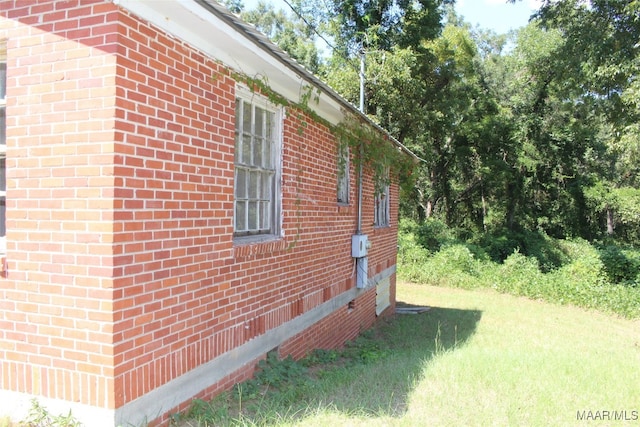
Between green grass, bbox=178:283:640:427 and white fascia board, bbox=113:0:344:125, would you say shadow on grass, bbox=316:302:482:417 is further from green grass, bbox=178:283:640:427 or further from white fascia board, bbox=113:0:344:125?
white fascia board, bbox=113:0:344:125

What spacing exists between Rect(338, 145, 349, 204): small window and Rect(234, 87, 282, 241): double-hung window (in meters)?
2.14

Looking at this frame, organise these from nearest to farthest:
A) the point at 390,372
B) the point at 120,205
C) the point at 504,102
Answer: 1. the point at 120,205
2. the point at 390,372
3. the point at 504,102

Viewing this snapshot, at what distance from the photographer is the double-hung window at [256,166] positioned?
4.55m

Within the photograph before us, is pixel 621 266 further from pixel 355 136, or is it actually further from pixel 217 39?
pixel 217 39

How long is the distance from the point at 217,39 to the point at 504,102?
2755 cm

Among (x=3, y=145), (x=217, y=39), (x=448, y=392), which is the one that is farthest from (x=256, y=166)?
(x=448, y=392)

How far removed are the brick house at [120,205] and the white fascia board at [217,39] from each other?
14 millimetres

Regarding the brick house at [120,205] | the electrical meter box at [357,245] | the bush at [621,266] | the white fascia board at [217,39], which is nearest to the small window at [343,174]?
the electrical meter box at [357,245]

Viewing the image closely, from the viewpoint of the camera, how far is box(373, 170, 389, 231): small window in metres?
9.45

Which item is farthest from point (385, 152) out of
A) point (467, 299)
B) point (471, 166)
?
point (471, 166)

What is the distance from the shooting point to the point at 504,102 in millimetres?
27891

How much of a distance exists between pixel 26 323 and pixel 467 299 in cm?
1415

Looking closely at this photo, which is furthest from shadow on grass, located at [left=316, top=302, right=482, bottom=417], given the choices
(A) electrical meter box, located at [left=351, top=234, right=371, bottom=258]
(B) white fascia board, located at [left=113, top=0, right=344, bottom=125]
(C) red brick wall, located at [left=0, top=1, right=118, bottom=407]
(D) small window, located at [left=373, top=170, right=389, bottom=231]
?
(B) white fascia board, located at [left=113, top=0, right=344, bottom=125]

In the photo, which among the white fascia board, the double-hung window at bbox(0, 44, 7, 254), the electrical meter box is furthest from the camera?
the electrical meter box
